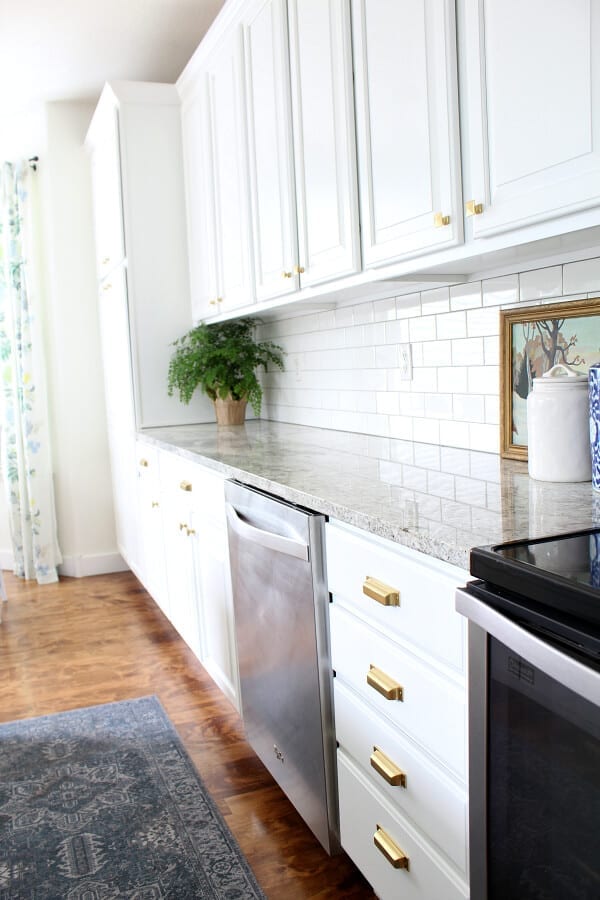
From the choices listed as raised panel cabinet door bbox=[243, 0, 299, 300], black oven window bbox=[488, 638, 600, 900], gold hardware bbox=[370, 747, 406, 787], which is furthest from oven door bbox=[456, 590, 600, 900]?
raised panel cabinet door bbox=[243, 0, 299, 300]

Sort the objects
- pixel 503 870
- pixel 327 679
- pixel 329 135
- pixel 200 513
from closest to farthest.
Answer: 1. pixel 503 870
2. pixel 327 679
3. pixel 329 135
4. pixel 200 513

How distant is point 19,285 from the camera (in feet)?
14.8

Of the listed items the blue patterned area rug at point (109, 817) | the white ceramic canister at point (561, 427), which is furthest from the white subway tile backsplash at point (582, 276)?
the blue patterned area rug at point (109, 817)

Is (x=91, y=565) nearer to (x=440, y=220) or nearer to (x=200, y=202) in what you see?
(x=200, y=202)

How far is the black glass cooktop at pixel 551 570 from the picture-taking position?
0.88 meters

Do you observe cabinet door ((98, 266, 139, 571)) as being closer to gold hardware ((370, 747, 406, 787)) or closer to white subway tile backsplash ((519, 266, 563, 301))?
white subway tile backsplash ((519, 266, 563, 301))

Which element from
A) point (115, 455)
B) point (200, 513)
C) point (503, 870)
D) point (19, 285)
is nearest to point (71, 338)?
point (19, 285)

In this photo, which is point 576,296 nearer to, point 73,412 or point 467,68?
point 467,68

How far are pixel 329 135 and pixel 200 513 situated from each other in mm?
1229

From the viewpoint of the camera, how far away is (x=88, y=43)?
355 centimetres

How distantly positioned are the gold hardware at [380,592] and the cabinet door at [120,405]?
2520 millimetres

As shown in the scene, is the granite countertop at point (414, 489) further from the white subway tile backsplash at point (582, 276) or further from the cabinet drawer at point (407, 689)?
the white subway tile backsplash at point (582, 276)

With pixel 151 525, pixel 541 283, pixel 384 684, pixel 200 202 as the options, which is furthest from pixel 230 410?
pixel 384 684

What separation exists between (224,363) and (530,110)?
7.33 ft
